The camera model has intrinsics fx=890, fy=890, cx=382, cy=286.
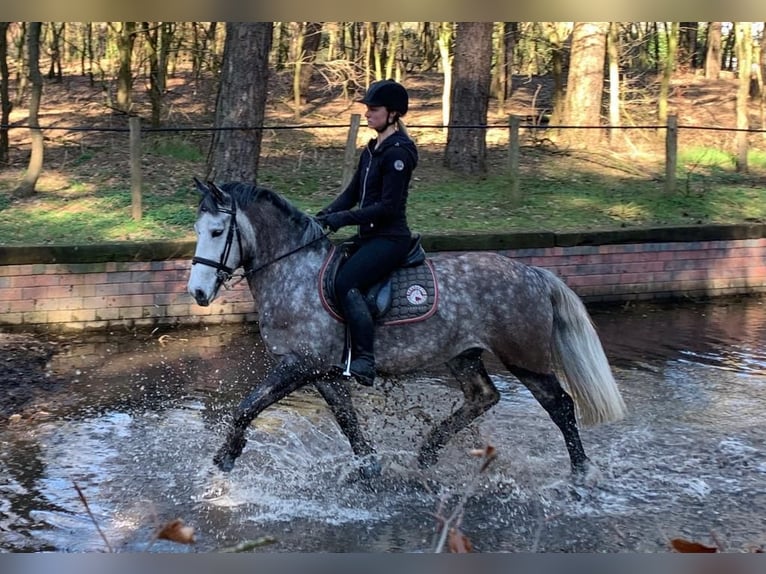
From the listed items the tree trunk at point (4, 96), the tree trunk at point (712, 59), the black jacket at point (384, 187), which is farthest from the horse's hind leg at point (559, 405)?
the tree trunk at point (712, 59)

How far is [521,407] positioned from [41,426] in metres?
3.79

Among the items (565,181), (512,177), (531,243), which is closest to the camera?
(531,243)

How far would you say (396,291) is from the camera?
553 cm

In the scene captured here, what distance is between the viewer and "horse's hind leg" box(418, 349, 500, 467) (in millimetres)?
6027

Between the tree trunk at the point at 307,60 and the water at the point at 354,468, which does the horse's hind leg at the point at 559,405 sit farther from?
the tree trunk at the point at 307,60

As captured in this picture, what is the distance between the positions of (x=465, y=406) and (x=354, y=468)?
863mm

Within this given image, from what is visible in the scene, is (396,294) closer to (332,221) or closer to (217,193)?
(332,221)

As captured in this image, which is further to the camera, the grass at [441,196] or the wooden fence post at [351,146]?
the wooden fence post at [351,146]

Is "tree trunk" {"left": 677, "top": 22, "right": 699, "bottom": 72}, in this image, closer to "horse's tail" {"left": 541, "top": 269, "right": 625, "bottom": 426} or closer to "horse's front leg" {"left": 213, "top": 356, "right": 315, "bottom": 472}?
"horse's tail" {"left": 541, "top": 269, "right": 625, "bottom": 426}

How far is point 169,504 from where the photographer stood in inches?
211

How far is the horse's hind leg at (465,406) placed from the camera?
19.8 feet

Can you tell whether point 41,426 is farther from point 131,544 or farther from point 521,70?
point 521,70

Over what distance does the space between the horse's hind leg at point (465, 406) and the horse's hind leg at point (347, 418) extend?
39 cm

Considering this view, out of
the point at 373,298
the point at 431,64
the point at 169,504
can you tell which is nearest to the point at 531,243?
the point at 373,298
